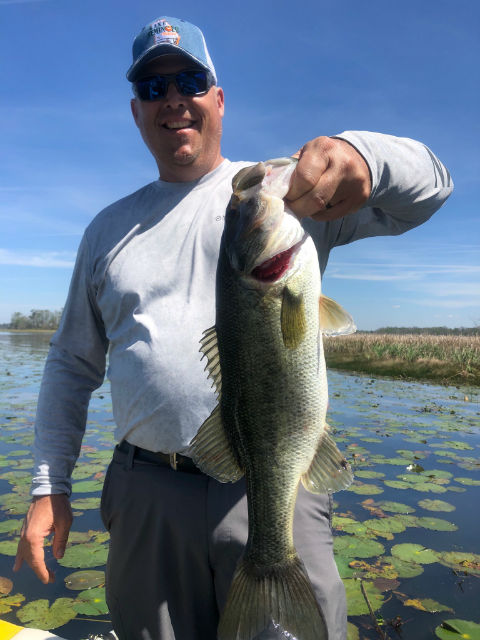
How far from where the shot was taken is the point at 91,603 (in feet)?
12.3

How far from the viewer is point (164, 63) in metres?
2.63

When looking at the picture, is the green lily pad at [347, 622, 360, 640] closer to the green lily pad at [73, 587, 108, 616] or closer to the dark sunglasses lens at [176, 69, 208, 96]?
the green lily pad at [73, 587, 108, 616]

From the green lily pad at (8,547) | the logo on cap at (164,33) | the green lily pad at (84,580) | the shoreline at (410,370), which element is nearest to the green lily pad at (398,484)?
the green lily pad at (84,580)

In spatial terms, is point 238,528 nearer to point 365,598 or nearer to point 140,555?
point 140,555

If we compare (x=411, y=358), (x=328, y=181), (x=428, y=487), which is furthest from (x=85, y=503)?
(x=411, y=358)

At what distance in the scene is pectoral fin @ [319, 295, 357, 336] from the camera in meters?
1.64

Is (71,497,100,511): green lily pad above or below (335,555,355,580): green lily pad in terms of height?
below

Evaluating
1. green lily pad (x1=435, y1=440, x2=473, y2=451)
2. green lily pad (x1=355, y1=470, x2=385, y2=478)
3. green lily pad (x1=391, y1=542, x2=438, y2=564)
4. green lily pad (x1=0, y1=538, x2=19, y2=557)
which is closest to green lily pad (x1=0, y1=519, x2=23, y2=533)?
green lily pad (x1=0, y1=538, x2=19, y2=557)

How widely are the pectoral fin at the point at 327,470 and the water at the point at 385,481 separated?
7.69ft

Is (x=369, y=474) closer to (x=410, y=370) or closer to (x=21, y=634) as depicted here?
(x=21, y=634)

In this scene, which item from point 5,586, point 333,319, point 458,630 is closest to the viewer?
point 333,319

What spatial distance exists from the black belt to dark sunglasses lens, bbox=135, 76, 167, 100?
1.82 meters

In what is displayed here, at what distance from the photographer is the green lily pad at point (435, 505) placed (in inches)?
218

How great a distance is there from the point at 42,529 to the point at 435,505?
4.60 metres
